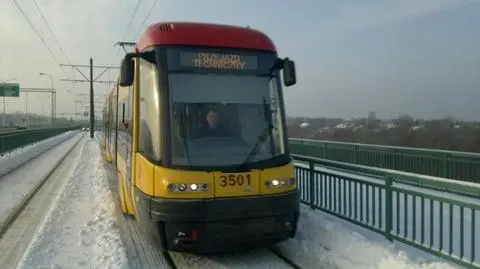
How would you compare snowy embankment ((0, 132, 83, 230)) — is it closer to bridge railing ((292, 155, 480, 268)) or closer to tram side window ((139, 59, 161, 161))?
tram side window ((139, 59, 161, 161))

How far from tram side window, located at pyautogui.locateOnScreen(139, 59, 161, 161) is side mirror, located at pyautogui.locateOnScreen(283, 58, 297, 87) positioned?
6.00 ft

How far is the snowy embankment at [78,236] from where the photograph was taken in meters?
5.88

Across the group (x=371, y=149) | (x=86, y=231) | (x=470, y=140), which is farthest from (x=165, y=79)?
(x=470, y=140)

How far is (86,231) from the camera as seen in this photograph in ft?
24.6

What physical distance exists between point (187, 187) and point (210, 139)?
0.75m

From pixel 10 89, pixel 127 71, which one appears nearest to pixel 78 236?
pixel 127 71

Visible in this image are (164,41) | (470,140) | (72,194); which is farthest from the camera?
(470,140)

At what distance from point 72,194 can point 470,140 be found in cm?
1850

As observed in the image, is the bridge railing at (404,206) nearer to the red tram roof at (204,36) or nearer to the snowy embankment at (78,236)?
the red tram roof at (204,36)

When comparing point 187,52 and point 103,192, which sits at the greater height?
point 187,52

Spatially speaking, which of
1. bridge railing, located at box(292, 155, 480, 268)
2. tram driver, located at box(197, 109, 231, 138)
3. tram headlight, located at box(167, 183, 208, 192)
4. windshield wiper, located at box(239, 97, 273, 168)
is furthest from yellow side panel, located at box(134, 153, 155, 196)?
bridge railing, located at box(292, 155, 480, 268)

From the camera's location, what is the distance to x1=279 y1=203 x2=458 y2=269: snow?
550cm

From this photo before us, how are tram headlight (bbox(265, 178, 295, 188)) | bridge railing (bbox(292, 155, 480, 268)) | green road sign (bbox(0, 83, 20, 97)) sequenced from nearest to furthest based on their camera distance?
bridge railing (bbox(292, 155, 480, 268))
tram headlight (bbox(265, 178, 295, 188))
green road sign (bbox(0, 83, 20, 97))

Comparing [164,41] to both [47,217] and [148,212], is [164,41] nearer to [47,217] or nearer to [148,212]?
[148,212]
